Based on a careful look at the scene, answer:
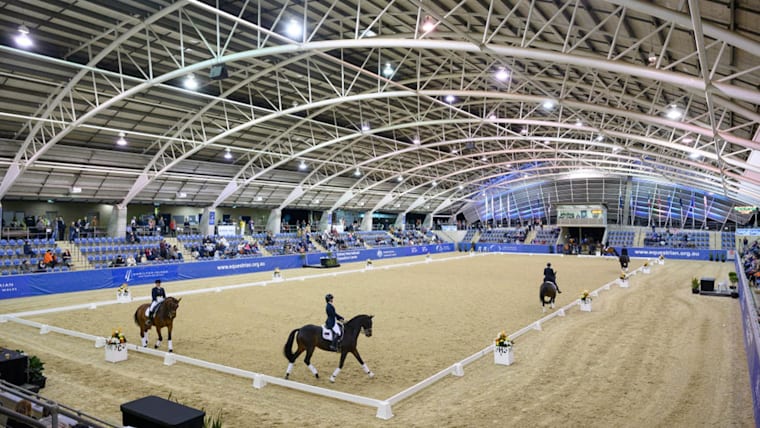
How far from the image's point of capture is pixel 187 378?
8844 millimetres

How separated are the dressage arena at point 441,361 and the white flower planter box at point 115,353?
Answer: 212 mm

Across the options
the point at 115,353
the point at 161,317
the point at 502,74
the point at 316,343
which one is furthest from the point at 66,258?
the point at 502,74

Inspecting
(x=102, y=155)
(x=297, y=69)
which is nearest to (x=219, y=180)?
(x=102, y=155)

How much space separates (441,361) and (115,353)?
7.35 m

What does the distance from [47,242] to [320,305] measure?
61.9 feet

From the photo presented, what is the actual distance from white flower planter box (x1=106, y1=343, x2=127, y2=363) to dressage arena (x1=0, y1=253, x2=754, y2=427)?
21 cm

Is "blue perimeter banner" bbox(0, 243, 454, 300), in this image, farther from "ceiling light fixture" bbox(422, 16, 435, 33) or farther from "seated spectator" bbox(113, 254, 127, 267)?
"ceiling light fixture" bbox(422, 16, 435, 33)

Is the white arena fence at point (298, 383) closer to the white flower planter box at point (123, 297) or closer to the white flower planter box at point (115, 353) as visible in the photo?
the white flower planter box at point (115, 353)

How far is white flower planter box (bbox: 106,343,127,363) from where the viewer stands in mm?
9867

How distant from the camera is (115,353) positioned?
988cm

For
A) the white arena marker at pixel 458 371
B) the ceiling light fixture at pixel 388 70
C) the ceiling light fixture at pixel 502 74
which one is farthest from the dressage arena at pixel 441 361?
the ceiling light fixture at pixel 388 70

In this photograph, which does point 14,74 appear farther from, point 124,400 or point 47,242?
point 124,400

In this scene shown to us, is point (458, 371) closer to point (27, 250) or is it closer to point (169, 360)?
point (169, 360)

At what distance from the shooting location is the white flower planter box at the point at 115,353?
9.87m
